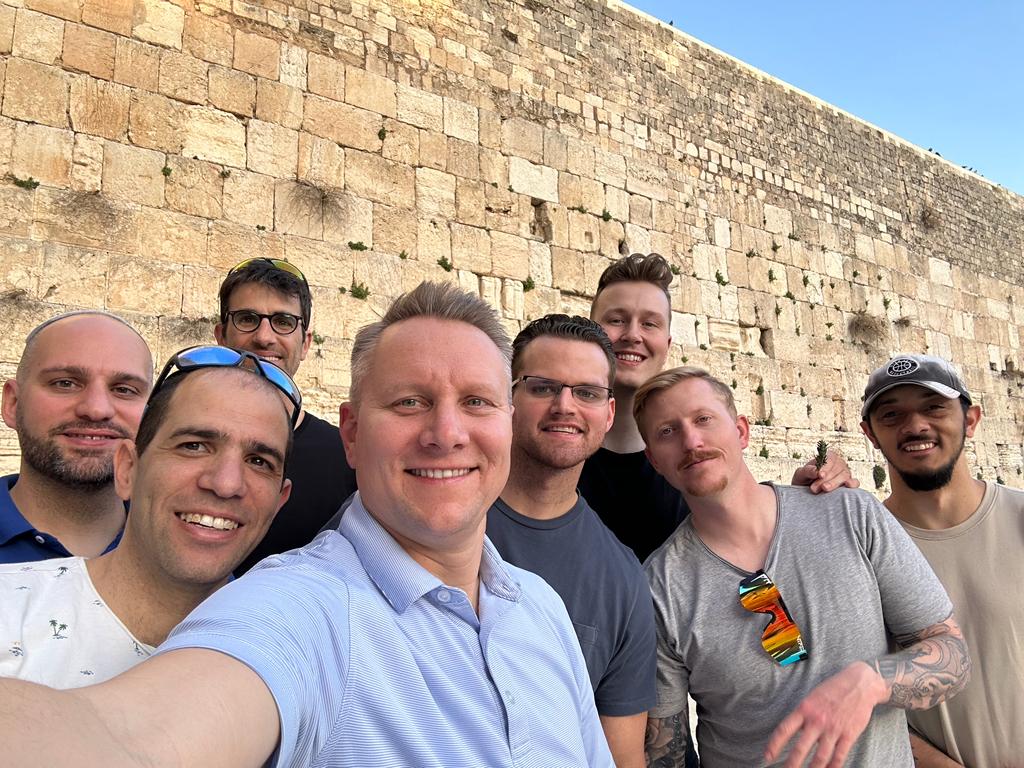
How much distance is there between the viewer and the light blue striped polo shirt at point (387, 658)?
105cm

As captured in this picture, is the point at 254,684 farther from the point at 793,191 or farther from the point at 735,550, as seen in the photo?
the point at 793,191

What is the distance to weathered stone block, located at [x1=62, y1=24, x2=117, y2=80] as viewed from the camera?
222 inches

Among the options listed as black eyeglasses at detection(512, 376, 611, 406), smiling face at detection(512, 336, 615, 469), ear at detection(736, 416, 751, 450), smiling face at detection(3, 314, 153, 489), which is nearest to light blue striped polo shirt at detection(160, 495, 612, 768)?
smiling face at detection(512, 336, 615, 469)

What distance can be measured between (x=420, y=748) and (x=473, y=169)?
6942mm

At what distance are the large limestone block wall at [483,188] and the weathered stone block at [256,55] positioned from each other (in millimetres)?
22

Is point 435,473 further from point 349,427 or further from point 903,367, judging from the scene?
point 903,367

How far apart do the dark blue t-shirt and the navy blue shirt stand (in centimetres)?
119

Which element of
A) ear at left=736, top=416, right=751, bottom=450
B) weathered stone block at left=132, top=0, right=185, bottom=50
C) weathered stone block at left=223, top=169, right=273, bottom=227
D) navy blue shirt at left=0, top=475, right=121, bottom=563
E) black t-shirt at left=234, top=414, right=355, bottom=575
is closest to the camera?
navy blue shirt at left=0, top=475, right=121, bottom=563

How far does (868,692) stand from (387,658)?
1.35 metres

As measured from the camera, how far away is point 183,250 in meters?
5.86

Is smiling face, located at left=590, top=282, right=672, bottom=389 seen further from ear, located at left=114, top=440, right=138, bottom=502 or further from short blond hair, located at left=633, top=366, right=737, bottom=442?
ear, located at left=114, top=440, right=138, bottom=502

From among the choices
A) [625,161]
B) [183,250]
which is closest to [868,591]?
[183,250]

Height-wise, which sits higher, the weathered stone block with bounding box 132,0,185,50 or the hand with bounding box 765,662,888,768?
the weathered stone block with bounding box 132,0,185,50

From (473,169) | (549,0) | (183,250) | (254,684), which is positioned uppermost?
(549,0)
